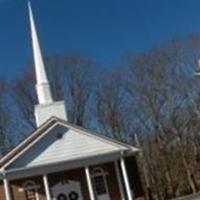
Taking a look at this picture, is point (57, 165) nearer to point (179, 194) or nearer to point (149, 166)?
point (179, 194)

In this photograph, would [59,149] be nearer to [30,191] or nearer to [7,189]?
[30,191]

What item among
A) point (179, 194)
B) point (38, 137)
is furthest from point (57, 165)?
point (179, 194)

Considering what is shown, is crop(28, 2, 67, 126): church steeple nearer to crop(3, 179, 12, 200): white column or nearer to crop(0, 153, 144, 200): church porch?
crop(0, 153, 144, 200): church porch

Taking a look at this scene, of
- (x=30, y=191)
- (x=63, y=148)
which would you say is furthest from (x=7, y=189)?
(x=63, y=148)

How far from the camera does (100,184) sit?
33000mm

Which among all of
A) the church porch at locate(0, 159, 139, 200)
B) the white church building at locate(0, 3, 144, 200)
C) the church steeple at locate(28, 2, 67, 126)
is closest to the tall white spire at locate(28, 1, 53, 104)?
the church steeple at locate(28, 2, 67, 126)

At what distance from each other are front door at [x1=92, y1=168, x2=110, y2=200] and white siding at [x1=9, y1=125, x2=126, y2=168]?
1611mm

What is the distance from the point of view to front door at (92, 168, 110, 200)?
32625 mm

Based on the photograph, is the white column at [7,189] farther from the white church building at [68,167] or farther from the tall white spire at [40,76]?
the tall white spire at [40,76]

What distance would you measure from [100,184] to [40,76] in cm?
839

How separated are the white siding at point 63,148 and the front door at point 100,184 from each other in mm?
1611

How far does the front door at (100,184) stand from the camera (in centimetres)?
3262

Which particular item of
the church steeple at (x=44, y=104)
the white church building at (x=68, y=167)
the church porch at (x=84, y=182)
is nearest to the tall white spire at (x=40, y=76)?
the church steeple at (x=44, y=104)

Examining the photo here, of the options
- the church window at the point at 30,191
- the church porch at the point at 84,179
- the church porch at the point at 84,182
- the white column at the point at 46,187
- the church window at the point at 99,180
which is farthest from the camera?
the church window at the point at 99,180
